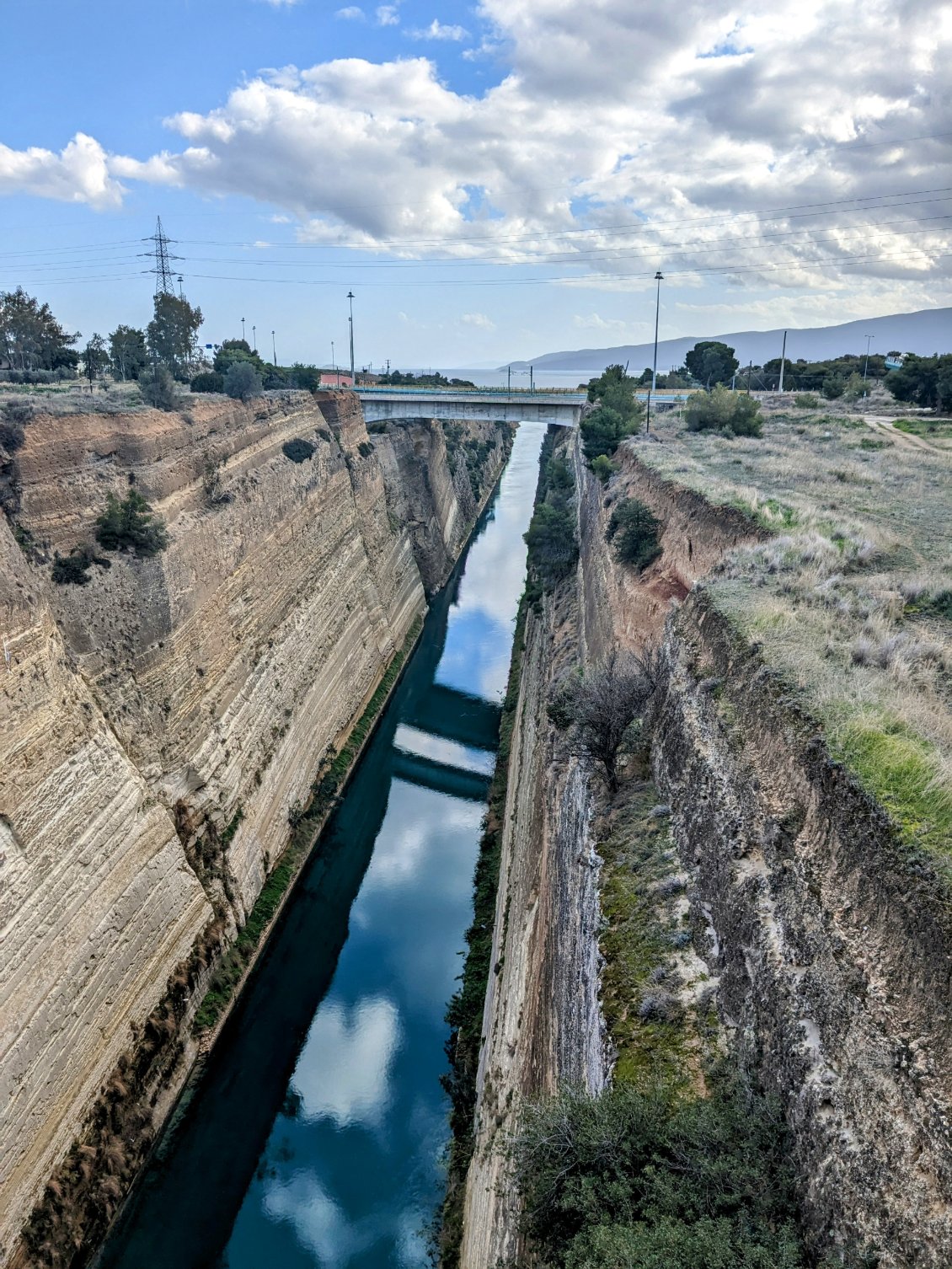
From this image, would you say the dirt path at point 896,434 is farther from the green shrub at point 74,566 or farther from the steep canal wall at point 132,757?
the green shrub at point 74,566

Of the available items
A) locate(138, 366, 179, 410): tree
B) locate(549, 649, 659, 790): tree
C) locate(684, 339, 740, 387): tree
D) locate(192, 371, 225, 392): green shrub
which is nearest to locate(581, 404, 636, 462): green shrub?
locate(192, 371, 225, 392): green shrub

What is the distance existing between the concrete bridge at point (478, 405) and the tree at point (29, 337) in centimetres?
1270

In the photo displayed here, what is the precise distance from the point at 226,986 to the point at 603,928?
8.10 metres

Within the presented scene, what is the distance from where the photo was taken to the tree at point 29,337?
87.2 ft

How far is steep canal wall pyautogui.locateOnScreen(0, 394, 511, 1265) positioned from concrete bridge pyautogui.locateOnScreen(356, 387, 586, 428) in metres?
15.0

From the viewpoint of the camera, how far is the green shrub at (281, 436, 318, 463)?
79.8ft

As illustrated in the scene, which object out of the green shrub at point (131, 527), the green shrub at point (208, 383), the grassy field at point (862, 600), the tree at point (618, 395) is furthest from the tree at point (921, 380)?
the green shrub at point (131, 527)

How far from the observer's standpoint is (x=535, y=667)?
75.5 ft

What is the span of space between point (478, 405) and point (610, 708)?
2858 centimetres

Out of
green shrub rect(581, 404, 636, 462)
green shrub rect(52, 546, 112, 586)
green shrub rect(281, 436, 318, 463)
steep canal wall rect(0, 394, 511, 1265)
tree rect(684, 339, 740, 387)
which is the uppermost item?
tree rect(684, 339, 740, 387)

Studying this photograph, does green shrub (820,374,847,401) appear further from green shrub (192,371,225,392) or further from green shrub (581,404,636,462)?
green shrub (192,371,225,392)

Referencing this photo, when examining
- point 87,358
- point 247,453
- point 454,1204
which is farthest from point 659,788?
point 87,358

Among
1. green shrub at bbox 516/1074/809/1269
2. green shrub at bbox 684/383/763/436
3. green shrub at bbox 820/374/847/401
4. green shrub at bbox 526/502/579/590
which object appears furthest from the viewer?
green shrub at bbox 820/374/847/401

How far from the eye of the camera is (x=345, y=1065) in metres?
13.5
